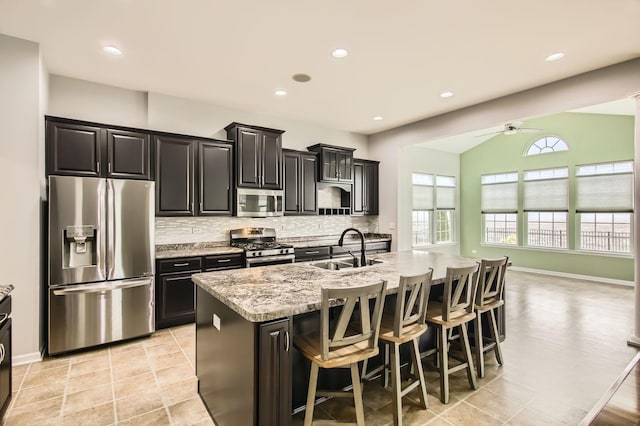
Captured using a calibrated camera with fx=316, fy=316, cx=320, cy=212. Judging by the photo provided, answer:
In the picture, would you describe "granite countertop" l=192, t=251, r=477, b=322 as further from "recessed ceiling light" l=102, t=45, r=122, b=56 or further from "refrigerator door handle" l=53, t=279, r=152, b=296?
"recessed ceiling light" l=102, t=45, r=122, b=56

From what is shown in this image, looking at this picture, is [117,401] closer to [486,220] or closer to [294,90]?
[294,90]

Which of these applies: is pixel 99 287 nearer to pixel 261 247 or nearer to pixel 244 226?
pixel 261 247

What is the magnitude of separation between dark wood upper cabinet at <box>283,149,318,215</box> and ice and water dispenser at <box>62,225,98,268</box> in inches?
107

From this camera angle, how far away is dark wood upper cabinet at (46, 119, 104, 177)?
331 cm

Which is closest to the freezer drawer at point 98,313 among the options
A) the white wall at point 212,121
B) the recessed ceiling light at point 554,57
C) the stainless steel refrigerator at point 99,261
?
the stainless steel refrigerator at point 99,261

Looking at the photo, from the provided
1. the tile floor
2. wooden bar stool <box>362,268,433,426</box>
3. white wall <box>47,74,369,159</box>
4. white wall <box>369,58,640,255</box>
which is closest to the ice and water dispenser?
the tile floor

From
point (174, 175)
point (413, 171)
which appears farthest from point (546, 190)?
point (174, 175)

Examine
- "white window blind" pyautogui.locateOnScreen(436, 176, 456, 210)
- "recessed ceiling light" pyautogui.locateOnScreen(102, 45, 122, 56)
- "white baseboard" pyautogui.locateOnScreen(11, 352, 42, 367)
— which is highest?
"recessed ceiling light" pyautogui.locateOnScreen(102, 45, 122, 56)

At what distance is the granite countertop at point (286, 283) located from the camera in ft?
5.66

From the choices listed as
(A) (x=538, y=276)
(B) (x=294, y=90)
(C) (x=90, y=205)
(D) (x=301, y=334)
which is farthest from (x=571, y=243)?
(C) (x=90, y=205)

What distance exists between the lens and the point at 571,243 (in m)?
7.00

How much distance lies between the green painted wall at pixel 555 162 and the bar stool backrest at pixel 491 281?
17.7 feet

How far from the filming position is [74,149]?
3.41 metres

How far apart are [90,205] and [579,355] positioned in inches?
205
